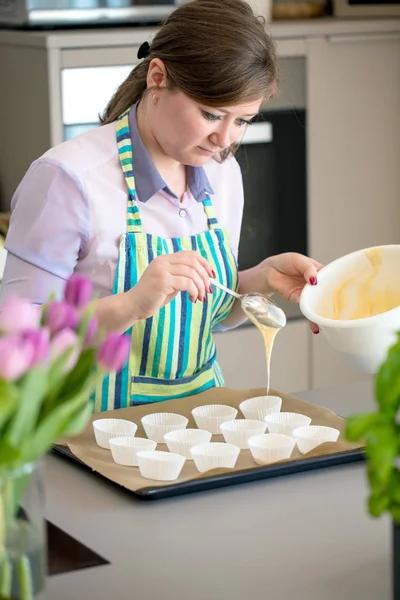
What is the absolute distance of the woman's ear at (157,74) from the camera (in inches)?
67.7

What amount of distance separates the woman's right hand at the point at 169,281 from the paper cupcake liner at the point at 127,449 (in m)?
0.23

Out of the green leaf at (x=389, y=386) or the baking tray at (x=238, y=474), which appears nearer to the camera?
the green leaf at (x=389, y=386)

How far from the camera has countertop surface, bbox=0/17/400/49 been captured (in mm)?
2621

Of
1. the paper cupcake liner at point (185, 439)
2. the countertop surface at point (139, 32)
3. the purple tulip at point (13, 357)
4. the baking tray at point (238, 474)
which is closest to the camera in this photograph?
the purple tulip at point (13, 357)

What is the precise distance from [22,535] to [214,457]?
558 mm

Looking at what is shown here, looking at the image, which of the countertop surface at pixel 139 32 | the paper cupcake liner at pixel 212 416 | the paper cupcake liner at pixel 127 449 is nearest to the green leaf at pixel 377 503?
the paper cupcake liner at pixel 127 449

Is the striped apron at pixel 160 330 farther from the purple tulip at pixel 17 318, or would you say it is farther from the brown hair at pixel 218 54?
the purple tulip at pixel 17 318

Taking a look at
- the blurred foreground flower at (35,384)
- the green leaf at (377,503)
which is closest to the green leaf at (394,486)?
the green leaf at (377,503)

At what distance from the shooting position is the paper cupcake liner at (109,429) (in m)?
1.40

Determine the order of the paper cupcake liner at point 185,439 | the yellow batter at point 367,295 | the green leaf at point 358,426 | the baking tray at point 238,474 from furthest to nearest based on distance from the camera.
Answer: the yellow batter at point 367,295 < the paper cupcake liner at point 185,439 < the baking tray at point 238,474 < the green leaf at point 358,426

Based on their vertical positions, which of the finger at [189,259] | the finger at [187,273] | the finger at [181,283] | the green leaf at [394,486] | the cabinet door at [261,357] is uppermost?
the green leaf at [394,486]

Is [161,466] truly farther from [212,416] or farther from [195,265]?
[195,265]

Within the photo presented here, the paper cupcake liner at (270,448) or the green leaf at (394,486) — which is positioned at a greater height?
the green leaf at (394,486)

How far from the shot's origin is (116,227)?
1.73 metres
